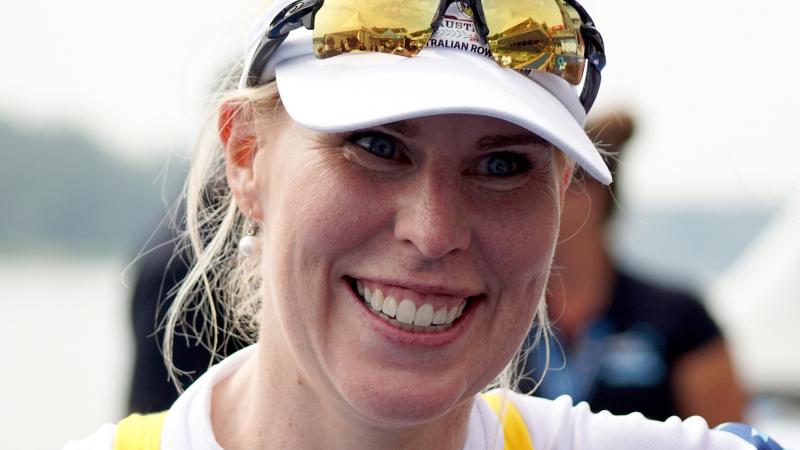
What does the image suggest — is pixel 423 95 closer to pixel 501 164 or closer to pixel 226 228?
pixel 501 164

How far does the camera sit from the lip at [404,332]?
1569mm

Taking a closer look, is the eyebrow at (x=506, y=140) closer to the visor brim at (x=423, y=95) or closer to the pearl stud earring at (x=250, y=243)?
the visor brim at (x=423, y=95)

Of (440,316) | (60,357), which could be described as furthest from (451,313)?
(60,357)

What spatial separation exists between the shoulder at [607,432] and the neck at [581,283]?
4.84 ft

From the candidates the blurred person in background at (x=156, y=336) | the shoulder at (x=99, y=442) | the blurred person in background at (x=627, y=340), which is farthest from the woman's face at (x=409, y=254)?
the blurred person in background at (x=627, y=340)

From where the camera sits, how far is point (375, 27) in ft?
5.04

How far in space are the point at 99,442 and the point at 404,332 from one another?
22.2 inches

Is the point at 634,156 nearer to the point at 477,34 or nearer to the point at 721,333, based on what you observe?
the point at 721,333

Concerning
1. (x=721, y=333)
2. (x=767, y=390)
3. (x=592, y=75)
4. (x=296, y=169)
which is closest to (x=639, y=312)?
(x=721, y=333)

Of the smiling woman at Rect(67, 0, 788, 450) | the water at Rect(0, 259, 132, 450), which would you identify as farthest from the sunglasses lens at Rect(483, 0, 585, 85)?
the water at Rect(0, 259, 132, 450)

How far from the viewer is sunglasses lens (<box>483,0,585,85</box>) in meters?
1.54

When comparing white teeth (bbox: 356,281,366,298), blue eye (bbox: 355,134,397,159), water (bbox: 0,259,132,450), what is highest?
blue eye (bbox: 355,134,397,159)

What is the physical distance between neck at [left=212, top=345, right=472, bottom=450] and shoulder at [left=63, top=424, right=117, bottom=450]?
0.17 metres

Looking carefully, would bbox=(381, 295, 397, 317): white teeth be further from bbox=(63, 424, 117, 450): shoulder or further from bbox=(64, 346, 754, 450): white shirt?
bbox=(63, 424, 117, 450): shoulder
